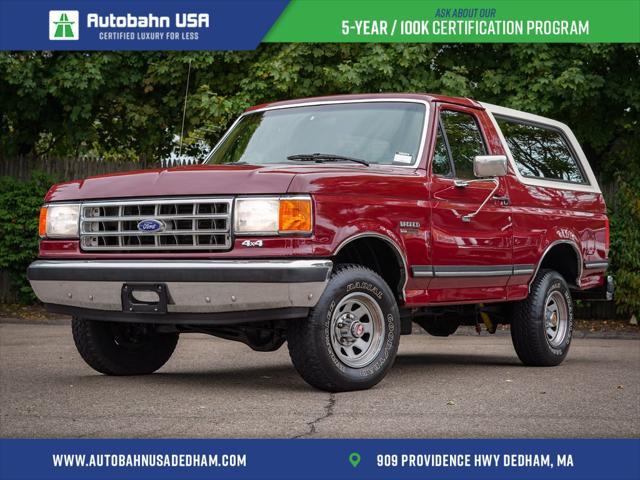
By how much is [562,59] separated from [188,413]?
12.1 metres

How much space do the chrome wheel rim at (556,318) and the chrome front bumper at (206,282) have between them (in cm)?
369

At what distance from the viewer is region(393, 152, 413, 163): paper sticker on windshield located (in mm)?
8430

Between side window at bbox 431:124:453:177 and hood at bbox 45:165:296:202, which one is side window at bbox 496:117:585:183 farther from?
hood at bbox 45:165:296:202

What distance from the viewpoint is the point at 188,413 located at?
6.69 metres

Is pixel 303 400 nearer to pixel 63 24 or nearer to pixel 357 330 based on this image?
pixel 357 330

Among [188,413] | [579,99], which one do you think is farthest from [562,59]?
[188,413]

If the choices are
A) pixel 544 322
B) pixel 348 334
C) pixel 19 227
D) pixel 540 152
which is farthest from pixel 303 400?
pixel 19 227

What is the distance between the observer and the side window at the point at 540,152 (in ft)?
32.9

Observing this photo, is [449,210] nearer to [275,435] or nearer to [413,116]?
[413,116]

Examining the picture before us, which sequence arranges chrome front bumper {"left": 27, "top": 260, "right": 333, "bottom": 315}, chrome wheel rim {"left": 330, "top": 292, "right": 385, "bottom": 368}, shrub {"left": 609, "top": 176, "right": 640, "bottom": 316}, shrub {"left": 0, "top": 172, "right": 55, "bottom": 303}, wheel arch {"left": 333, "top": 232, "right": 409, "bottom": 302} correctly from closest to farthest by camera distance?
1. chrome front bumper {"left": 27, "top": 260, "right": 333, "bottom": 315}
2. chrome wheel rim {"left": 330, "top": 292, "right": 385, "bottom": 368}
3. wheel arch {"left": 333, "top": 232, "right": 409, "bottom": 302}
4. shrub {"left": 609, "top": 176, "right": 640, "bottom": 316}
5. shrub {"left": 0, "top": 172, "right": 55, "bottom": 303}

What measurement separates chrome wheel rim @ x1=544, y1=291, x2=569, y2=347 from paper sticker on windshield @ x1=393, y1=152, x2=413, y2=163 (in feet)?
8.10

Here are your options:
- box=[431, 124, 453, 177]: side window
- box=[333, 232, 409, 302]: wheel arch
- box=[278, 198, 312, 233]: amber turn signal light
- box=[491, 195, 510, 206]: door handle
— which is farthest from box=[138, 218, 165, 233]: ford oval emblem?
box=[491, 195, 510, 206]: door handle

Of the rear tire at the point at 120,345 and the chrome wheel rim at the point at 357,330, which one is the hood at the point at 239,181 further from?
the rear tire at the point at 120,345

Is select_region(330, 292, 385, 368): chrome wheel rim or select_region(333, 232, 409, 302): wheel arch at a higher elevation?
select_region(333, 232, 409, 302): wheel arch
